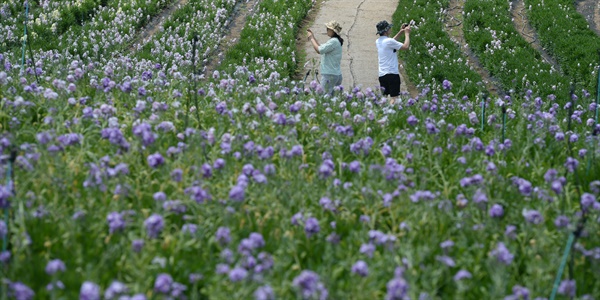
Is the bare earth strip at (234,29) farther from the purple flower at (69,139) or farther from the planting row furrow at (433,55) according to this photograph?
the purple flower at (69,139)

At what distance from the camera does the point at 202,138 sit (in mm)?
5859

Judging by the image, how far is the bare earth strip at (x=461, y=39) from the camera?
1342 cm

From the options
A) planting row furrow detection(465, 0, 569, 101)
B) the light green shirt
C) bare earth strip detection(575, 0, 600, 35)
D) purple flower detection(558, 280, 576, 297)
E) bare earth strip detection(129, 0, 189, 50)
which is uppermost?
purple flower detection(558, 280, 576, 297)

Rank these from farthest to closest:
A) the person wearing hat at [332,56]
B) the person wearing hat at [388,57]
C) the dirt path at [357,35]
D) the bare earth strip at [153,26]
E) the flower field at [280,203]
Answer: the bare earth strip at [153,26] < the dirt path at [357,35] < the person wearing hat at [388,57] < the person wearing hat at [332,56] < the flower field at [280,203]

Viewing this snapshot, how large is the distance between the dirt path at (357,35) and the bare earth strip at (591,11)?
174 inches

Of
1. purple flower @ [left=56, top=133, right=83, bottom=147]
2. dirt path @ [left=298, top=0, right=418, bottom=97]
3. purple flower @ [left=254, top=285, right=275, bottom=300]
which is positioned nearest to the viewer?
purple flower @ [left=254, top=285, right=275, bottom=300]

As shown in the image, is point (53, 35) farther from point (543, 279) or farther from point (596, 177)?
point (543, 279)

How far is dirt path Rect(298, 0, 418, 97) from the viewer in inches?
543

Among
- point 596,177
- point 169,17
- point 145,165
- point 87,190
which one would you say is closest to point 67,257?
point 87,190

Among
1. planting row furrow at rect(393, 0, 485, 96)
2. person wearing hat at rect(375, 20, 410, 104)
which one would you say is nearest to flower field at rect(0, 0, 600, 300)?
person wearing hat at rect(375, 20, 410, 104)

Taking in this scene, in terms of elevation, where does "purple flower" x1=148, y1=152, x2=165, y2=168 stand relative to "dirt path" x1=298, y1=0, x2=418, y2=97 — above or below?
above

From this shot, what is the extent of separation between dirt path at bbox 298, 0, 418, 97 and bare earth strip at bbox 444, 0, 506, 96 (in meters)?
1.33

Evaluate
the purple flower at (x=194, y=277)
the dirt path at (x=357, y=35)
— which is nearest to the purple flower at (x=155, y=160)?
the purple flower at (x=194, y=277)

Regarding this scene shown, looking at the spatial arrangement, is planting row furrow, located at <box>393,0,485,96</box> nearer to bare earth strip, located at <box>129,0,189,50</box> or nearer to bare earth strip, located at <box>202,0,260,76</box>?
bare earth strip, located at <box>202,0,260,76</box>
